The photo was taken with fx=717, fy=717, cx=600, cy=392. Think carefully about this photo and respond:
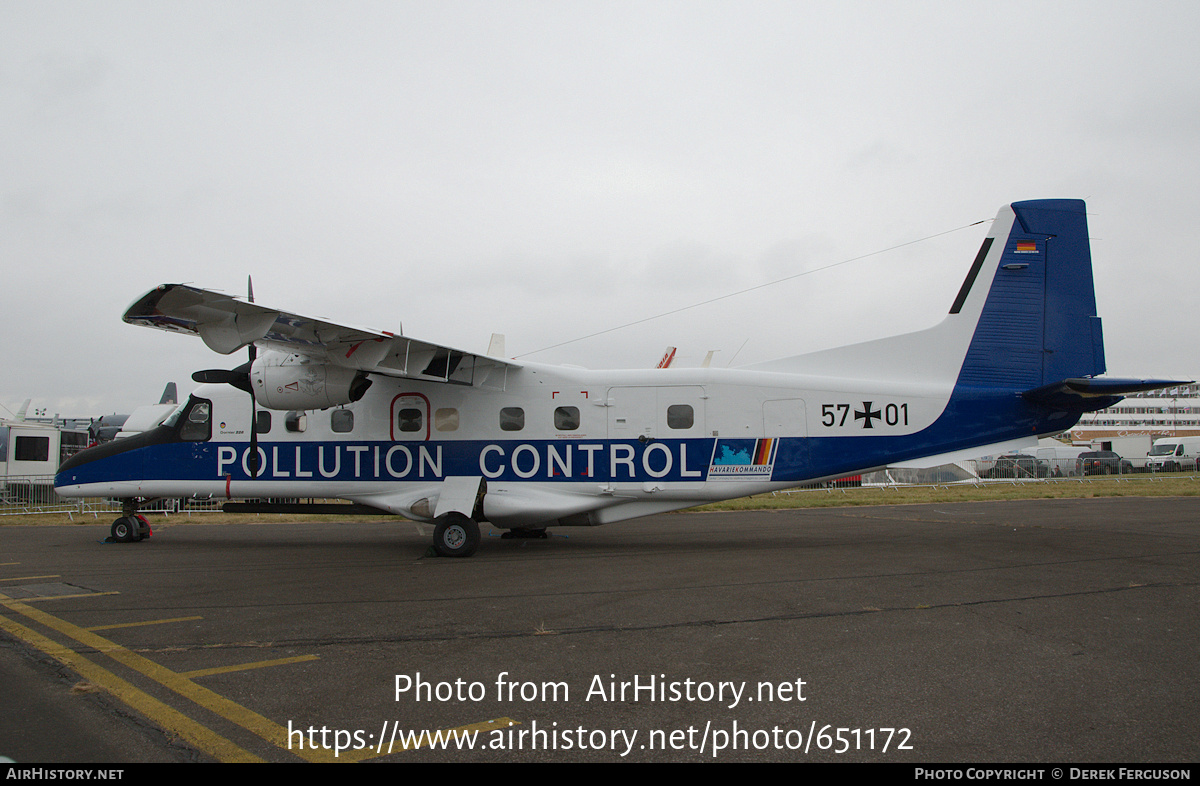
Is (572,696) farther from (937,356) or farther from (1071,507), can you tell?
(1071,507)

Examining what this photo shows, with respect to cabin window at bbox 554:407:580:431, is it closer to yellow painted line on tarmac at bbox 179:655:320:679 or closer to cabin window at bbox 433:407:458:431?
cabin window at bbox 433:407:458:431

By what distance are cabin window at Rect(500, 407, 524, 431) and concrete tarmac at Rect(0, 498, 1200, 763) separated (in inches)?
101

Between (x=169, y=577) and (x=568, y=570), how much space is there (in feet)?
16.8

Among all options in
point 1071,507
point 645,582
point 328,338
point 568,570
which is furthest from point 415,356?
point 1071,507

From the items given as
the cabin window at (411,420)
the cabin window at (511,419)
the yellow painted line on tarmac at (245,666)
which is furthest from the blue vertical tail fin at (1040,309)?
the yellow painted line on tarmac at (245,666)

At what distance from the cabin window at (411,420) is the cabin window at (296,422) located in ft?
6.05

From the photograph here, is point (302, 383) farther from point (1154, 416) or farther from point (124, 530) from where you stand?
point (1154, 416)

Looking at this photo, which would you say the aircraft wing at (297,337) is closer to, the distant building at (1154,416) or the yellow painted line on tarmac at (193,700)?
the yellow painted line on tarmac at (193,700)

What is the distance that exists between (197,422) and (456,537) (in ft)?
19.6

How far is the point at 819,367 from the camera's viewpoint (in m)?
12.3

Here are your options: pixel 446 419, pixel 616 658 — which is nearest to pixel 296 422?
pixel 446 419

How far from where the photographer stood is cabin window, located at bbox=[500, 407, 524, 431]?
483 inches

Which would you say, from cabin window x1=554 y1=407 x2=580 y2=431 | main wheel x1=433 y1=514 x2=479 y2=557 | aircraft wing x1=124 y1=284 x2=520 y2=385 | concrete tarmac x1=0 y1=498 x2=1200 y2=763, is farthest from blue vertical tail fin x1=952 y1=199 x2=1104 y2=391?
main wheel x1=433 y1=514 x2=479 y2=557

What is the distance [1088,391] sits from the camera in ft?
35.4
